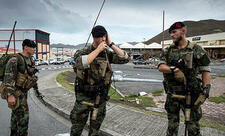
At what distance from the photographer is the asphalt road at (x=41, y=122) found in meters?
3.27

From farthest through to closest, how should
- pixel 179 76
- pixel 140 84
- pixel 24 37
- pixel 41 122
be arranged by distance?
pixel 24 37 → pixel 140 84 → pixel 41 122 → pixel 179 76

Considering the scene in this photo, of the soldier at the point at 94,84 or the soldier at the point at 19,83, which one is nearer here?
the soldier at the point at 94,84

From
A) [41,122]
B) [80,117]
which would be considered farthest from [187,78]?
[41,122]

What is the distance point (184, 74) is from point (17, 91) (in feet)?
8.83

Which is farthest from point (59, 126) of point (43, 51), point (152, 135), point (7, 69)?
point (43, 51)

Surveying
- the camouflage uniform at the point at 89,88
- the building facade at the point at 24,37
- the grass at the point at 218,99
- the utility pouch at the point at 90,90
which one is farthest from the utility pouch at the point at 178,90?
the building facade at the point at 24,37

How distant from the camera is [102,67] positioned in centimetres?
214

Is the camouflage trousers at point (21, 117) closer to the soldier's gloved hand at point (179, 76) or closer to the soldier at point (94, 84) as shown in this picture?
the soldier at point (94, 84)

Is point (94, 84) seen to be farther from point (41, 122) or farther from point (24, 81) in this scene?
point (41, 122)

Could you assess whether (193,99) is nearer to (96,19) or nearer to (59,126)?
(96,19)

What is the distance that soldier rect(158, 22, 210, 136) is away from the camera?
224 centimetres

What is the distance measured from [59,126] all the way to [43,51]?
144ft

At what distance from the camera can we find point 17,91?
2.56 metres

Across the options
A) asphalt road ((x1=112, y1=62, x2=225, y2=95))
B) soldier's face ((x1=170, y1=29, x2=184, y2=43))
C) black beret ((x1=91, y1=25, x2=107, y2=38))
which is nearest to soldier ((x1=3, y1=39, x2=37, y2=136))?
black beret ((x1=91, y1=25, x2=107, y2=38))
